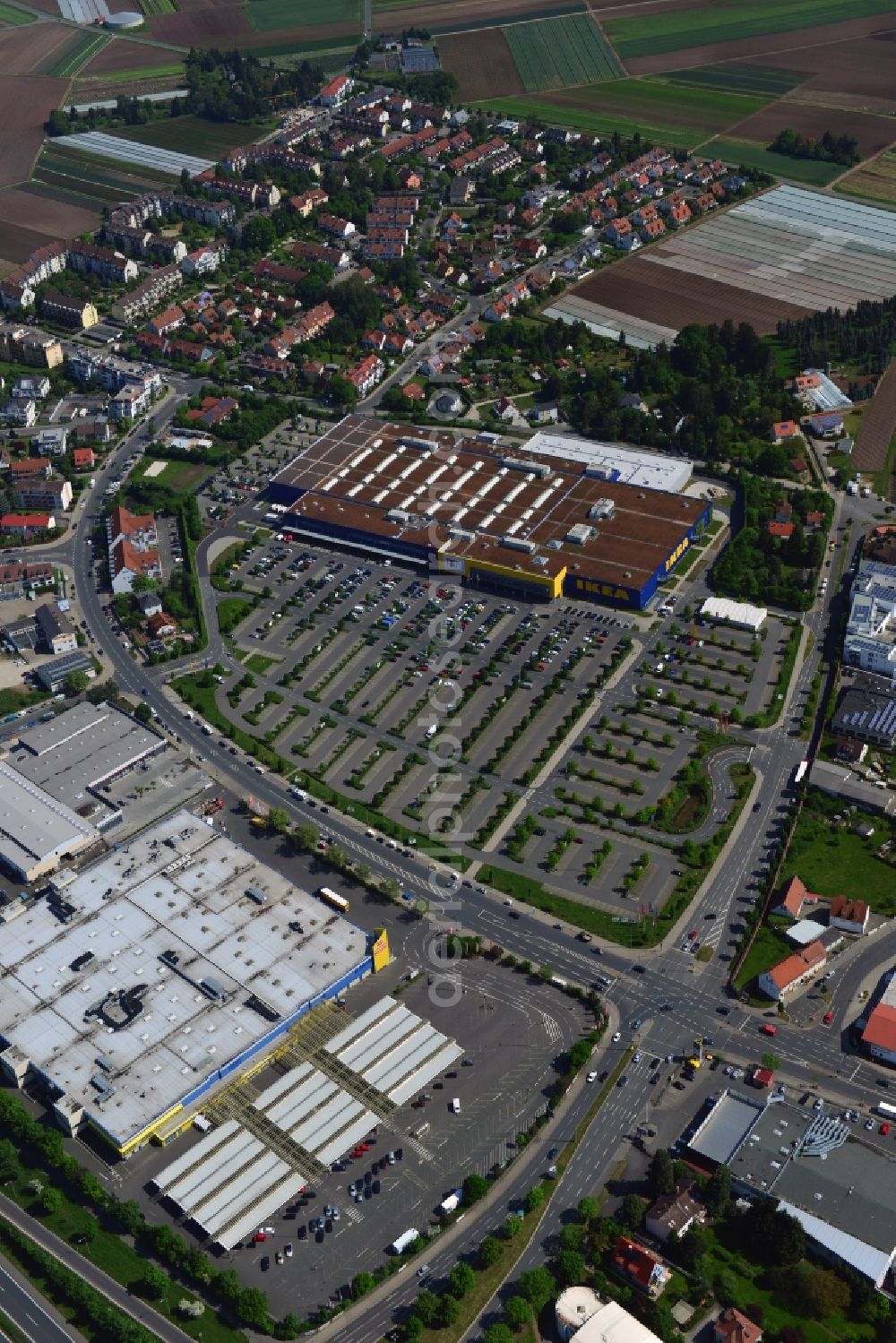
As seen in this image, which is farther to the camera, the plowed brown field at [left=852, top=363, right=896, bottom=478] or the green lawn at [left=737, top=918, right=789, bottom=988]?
the plowed brown field at [left=852, top=363, right=896, bottom=478]

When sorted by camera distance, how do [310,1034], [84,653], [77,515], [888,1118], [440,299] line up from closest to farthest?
1. [888,1118]
2. [310,1034]
3. [84,653]
4. [77,515]
5. [440,299]

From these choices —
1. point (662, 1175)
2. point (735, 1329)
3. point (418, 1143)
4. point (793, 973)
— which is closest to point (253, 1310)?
point (418, 1143)

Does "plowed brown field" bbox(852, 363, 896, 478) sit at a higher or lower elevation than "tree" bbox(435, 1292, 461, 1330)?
higher

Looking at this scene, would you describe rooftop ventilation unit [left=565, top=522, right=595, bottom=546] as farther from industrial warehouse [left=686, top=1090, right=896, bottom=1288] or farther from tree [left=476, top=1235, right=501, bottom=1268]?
tree [left=476, top=1235, right=501, bottom=1268]

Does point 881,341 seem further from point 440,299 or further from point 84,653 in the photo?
point 84,653

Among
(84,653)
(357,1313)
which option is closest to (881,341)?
(84,653)

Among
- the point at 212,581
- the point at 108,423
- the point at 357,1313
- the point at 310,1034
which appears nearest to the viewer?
the point at 357,1313

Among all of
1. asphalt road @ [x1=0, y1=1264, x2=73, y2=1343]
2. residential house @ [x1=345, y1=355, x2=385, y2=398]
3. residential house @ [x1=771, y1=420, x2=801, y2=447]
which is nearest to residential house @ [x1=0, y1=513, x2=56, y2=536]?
residential house @ [x1=345, y1=355, x2=385, y2=398]

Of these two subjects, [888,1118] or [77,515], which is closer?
[888,1118]

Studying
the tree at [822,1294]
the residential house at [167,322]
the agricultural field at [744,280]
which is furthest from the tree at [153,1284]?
the agricultural field at [744,280]
